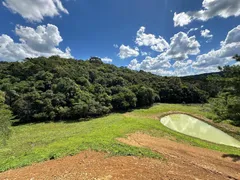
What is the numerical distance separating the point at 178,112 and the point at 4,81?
4337 cm

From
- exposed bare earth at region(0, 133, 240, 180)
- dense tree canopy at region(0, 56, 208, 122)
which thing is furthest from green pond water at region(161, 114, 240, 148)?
dense tree canopy at region(0, 56, 208, 122)

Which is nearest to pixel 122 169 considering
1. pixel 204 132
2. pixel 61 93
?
pixel 204 132

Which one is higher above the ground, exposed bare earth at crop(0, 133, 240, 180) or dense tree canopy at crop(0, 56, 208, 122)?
dense tree canopy at crop(0, 56, 208, 122)

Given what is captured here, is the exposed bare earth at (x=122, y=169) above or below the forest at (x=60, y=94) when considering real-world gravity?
below

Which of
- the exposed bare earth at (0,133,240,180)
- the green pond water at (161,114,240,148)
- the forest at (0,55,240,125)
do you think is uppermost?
the forest at (0,55,240,125)

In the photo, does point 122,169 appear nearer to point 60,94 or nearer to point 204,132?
point 204,132

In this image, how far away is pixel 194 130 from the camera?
27.4 meters

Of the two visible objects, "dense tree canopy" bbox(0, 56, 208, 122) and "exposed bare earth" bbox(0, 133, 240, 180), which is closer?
"exposed bare earth" bbox(0, 133, 240, 180)

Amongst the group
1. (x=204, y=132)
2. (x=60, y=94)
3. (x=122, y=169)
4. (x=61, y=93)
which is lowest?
(x=204, y=132)

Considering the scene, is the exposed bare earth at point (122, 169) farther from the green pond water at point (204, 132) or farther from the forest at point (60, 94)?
the forest at point (60, 94)

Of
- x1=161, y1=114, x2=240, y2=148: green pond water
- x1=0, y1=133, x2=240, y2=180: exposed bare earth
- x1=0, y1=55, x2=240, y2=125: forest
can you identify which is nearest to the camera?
x1=0, y1=133, x2=240, y2=180: exposed bare earth

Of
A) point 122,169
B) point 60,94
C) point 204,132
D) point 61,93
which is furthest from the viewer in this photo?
point 61,93

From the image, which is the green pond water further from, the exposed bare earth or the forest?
the exposed bare earth

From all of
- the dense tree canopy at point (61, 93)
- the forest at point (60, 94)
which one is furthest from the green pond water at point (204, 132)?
the dense tree canopy at point (61, 93)
